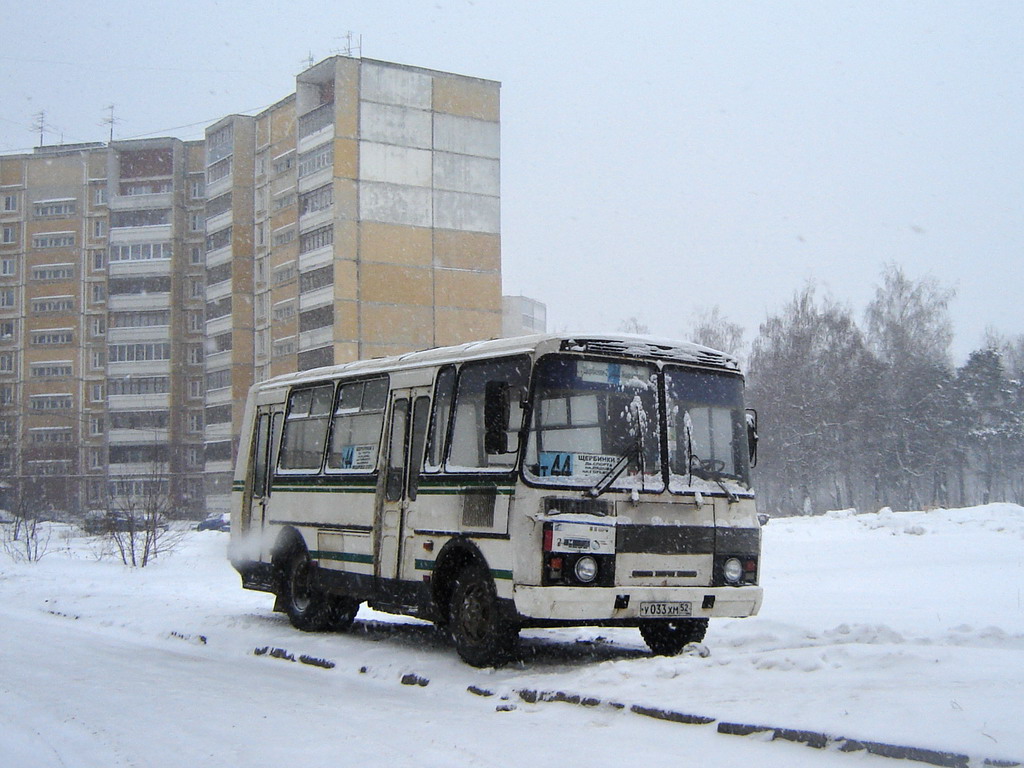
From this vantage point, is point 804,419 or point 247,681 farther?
point 804,419

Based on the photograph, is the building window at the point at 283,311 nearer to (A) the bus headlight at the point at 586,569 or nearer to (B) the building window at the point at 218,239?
(B) the building window at the point at 218,239

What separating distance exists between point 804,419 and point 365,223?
29.5m

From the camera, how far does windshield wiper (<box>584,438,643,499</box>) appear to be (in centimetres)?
1098

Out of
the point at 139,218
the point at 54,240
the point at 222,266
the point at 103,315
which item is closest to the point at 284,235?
the point at 222,266

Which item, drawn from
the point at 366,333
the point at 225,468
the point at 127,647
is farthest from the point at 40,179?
the point at 127,647

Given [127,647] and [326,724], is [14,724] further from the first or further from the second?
[127,647]

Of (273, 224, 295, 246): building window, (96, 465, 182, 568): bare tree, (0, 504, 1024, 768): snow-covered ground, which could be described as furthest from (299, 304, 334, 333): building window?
(0, 504, 1024, 768): snow-covered ground

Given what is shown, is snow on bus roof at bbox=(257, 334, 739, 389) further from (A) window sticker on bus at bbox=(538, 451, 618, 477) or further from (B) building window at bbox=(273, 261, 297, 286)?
(B) building window at bbox=(273, 261, 297, 286)

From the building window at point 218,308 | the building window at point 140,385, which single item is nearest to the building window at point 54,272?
the building window at point 140,385

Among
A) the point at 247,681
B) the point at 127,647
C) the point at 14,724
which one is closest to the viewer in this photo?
the point at 14,724

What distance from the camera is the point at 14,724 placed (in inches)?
345

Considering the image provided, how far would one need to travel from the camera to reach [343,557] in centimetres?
1438

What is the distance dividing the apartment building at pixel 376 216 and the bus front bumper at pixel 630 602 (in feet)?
210

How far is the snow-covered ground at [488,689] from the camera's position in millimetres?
7523
